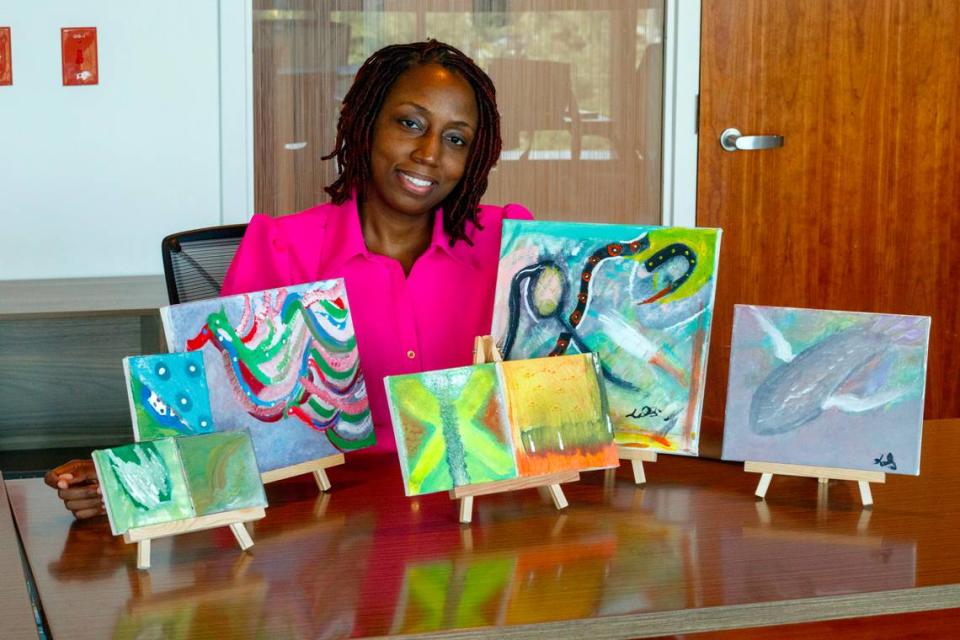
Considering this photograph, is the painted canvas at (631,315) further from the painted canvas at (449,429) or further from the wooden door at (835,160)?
the wooden door at (835,160)

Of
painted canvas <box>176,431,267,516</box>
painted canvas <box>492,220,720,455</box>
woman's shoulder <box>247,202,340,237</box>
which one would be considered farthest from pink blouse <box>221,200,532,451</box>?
painted canvas <box>176,431,267,516</box>

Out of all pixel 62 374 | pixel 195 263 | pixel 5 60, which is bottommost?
pixel 62 374

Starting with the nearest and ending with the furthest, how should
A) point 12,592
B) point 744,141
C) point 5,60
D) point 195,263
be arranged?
point 12,592, point 195,263, point 5,60, point 744,141

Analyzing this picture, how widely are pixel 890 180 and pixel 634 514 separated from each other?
2.55m

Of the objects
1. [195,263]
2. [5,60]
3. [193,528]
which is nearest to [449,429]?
Result: [193,528]

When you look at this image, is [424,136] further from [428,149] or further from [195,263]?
[195,263]

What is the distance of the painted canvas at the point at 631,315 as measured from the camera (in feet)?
5.19

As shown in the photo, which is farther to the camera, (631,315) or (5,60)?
(5,60)

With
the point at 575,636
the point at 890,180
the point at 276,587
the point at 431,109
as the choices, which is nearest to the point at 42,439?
the point at 431,109

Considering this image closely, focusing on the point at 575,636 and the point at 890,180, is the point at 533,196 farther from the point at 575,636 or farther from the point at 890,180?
the point at 575,636

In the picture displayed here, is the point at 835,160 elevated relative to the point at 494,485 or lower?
elevated

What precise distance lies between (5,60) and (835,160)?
2.40 meters

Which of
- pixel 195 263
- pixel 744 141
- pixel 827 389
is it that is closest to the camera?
pixel 827 389

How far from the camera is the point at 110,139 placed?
3203mm
